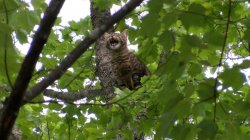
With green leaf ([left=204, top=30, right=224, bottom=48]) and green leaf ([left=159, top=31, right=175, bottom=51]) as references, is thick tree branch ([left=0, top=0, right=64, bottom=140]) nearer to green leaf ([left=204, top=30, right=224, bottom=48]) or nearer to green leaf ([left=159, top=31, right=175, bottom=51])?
green leaf ([left=159, top=31, right=175, bottom=51])

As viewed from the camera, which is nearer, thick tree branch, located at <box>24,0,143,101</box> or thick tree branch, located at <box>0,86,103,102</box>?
thick tree branch, located at <box>24,0,143,101</box>

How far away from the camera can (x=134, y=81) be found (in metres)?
4.07

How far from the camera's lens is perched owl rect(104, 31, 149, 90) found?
399 cm

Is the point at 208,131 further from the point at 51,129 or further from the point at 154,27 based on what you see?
the point at 51,129

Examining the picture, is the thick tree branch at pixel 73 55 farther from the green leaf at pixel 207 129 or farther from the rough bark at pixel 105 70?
the rough bark at pixel 105 70

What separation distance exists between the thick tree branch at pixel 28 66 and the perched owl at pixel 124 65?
2.49m

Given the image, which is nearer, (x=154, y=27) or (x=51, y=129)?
(x=154, y=27)

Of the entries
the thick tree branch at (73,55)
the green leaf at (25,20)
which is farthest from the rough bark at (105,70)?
the thick tree branch at (73,55)

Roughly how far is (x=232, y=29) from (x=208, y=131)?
1.04m

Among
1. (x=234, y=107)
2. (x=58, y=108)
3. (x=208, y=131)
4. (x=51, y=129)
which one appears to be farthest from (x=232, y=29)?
(x=51, y=129)

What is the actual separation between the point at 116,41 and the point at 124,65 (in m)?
0.31

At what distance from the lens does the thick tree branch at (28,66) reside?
1.33 meters

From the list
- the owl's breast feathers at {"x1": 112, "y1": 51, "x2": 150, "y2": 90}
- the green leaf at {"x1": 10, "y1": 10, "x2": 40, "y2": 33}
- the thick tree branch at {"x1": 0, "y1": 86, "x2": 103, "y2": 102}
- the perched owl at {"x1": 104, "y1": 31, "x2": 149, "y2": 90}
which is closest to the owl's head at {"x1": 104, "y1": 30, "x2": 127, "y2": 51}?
the perched owl at {"x1": 104, "y1": 31, "x2": 149, "y2": 90}

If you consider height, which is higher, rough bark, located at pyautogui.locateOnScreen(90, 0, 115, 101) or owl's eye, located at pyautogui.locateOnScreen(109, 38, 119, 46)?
owl's eye, located at pyautogui.locateOnScreen(109, 38, 119, 46)
